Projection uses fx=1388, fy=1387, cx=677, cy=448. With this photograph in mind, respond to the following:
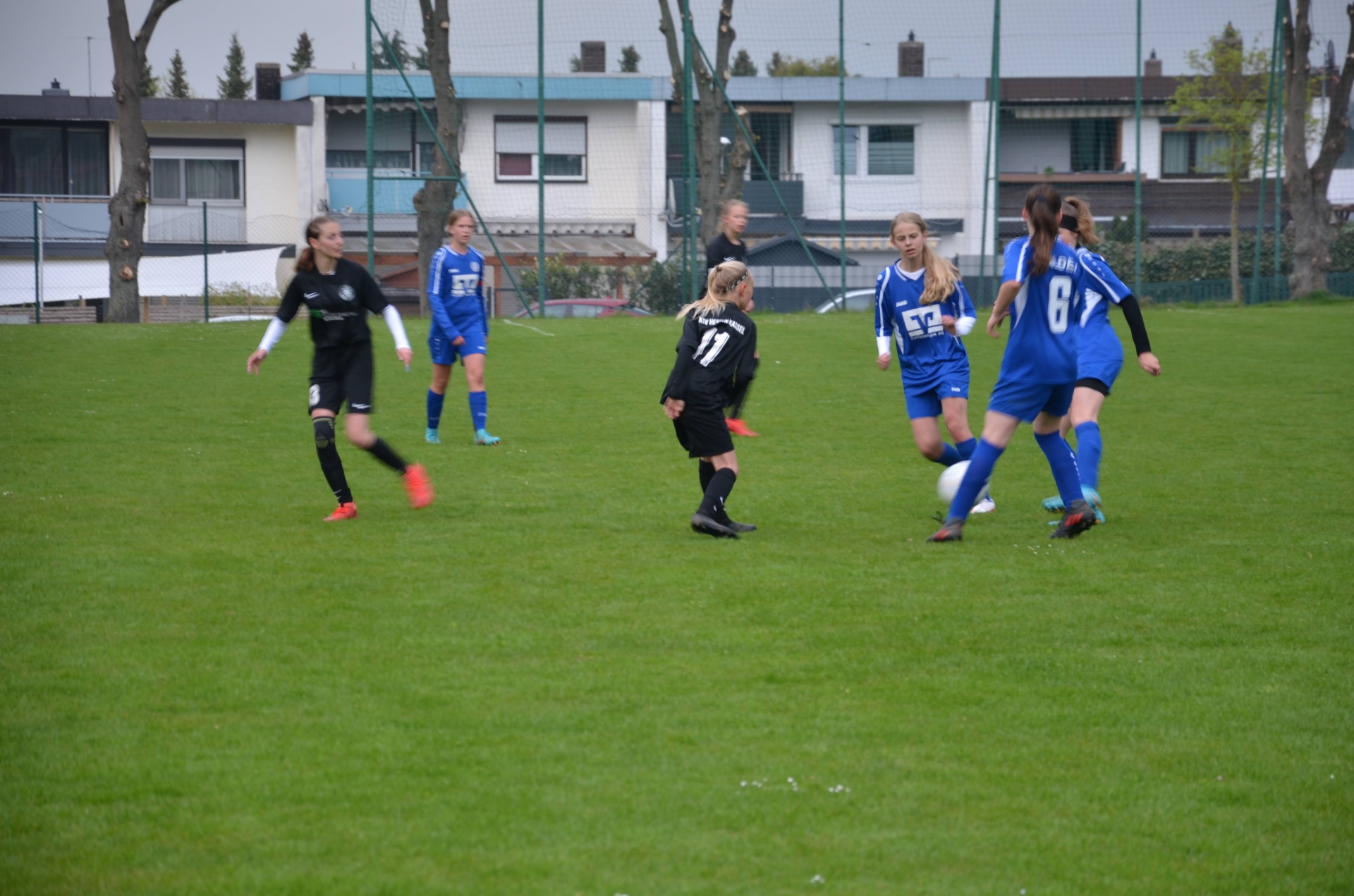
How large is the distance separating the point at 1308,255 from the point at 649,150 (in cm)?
1586

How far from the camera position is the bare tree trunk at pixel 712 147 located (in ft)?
81.9

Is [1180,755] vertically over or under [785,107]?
under

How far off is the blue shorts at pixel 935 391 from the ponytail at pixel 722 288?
4.37 feet

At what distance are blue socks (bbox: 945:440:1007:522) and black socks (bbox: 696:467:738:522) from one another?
1200 mm

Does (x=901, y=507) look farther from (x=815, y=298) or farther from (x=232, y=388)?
(x=815, y=298)

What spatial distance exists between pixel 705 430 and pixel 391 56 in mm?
18175

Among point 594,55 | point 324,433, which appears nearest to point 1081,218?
point 324,433

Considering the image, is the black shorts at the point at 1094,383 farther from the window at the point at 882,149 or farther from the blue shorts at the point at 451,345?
the window at the point at 882,149

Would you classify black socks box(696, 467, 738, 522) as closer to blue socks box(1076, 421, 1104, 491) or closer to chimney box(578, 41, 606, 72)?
blue socks box(1076, 421, 1104, 491)

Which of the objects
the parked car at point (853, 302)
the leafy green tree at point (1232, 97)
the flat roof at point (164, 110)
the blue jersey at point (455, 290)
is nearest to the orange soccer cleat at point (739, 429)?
the blue jersey at point (455, 290)

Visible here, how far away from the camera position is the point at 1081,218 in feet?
25.2

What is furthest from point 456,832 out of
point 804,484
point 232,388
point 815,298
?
point 815,298

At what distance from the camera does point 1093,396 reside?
316 inches

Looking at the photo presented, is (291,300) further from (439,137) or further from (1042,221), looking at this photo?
(439,137)
